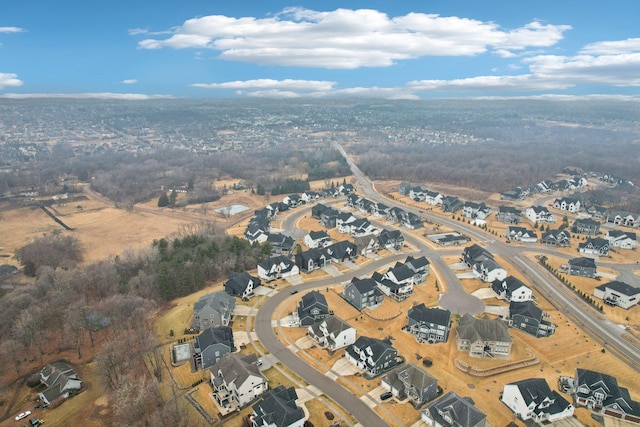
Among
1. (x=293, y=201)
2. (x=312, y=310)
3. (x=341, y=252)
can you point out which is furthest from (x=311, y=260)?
(x=293, y=201)

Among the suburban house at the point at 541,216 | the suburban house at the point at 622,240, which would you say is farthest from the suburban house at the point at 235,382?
the suburban house at the point at 541,216

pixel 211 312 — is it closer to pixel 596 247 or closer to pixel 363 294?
pixel 363 294

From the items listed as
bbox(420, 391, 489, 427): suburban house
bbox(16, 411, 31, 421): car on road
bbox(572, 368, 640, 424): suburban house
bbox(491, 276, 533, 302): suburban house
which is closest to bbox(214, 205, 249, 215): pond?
bbox(491, 276, 533, 302): suburban house

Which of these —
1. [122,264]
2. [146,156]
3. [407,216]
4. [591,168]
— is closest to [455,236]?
[407,216]

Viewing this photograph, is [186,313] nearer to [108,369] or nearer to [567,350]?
[108,369]

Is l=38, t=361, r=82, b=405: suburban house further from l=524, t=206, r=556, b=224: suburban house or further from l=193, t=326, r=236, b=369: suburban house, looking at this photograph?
l=524, t=206, r=556, b=224: suburban house

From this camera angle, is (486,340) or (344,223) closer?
(486,340)

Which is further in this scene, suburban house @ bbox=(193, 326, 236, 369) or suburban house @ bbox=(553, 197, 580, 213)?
suburban house @ bbox=(553, 197, 580, 213)
